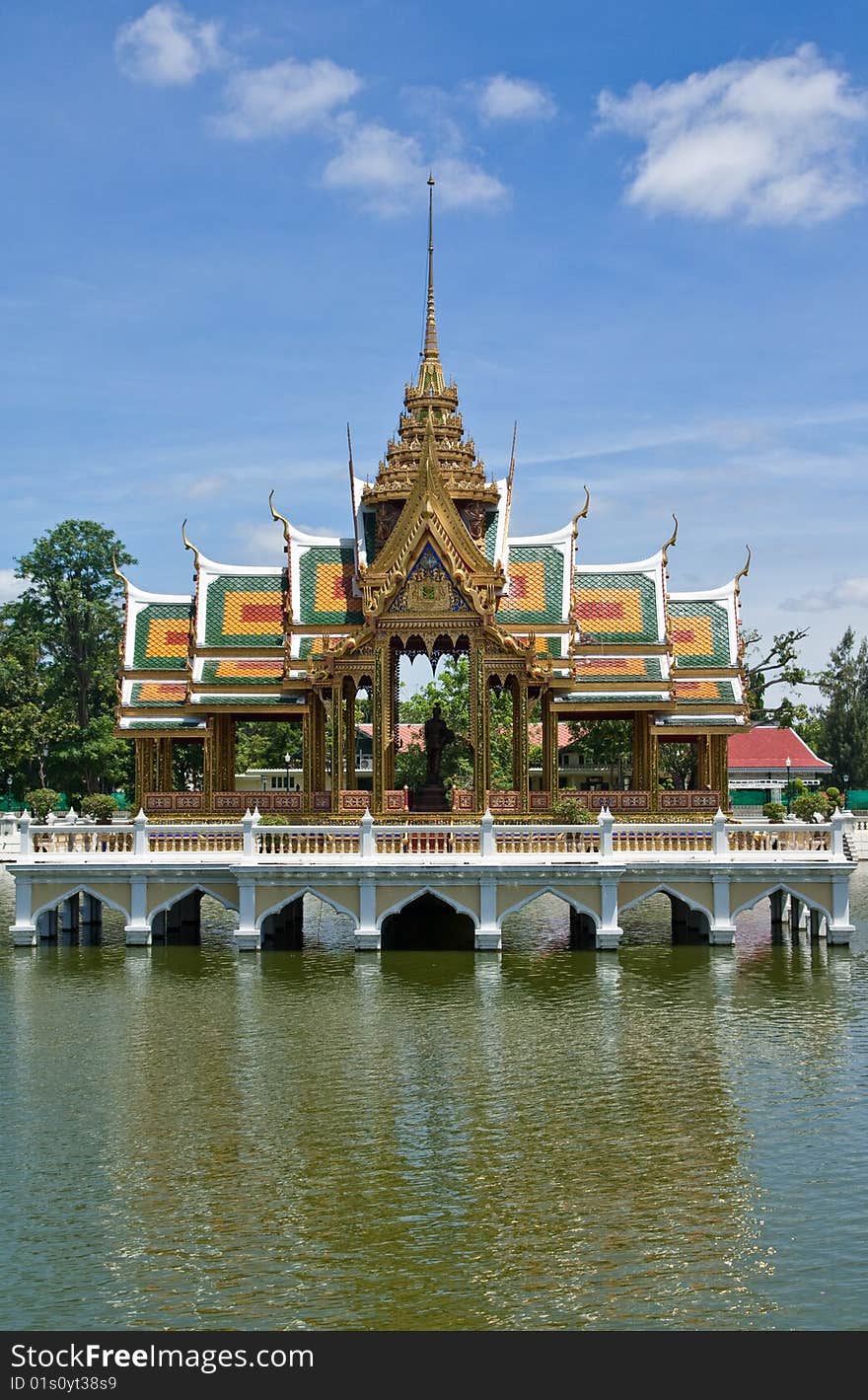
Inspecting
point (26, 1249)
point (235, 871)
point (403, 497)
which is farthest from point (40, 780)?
point (26, 1249)

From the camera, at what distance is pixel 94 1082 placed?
17.0 m

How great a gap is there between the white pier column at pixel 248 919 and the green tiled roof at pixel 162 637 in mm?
9775

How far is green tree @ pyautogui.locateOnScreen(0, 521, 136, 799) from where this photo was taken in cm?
5925

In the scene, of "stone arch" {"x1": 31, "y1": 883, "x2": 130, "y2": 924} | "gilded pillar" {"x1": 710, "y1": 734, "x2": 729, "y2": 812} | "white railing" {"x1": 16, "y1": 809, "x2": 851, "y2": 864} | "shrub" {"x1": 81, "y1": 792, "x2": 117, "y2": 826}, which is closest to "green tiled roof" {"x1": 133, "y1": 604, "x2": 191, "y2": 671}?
"white railing" {"x1": 16, "y1": 809, "x2": 851, "y2": 864}

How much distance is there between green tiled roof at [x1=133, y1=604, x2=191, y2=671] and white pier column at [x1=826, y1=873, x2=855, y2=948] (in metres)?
16.4

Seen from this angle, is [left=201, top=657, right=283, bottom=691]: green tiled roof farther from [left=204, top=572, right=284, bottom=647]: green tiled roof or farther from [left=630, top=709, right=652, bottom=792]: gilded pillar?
[left=630, top=709, right=652, bottom=792]: gilded pillar

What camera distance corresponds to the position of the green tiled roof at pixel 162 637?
115 ft

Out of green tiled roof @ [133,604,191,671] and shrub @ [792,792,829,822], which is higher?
green tiled roof @ [133,604,191,671]

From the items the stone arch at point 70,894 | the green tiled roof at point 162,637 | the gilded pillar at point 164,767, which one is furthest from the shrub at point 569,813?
the gilded pillar at point 164,767

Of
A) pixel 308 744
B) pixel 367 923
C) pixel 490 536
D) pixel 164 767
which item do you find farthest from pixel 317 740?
pixel 367 923

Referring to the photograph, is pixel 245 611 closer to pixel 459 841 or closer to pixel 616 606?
pixel 616 606

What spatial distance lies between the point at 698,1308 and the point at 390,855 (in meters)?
16.3
